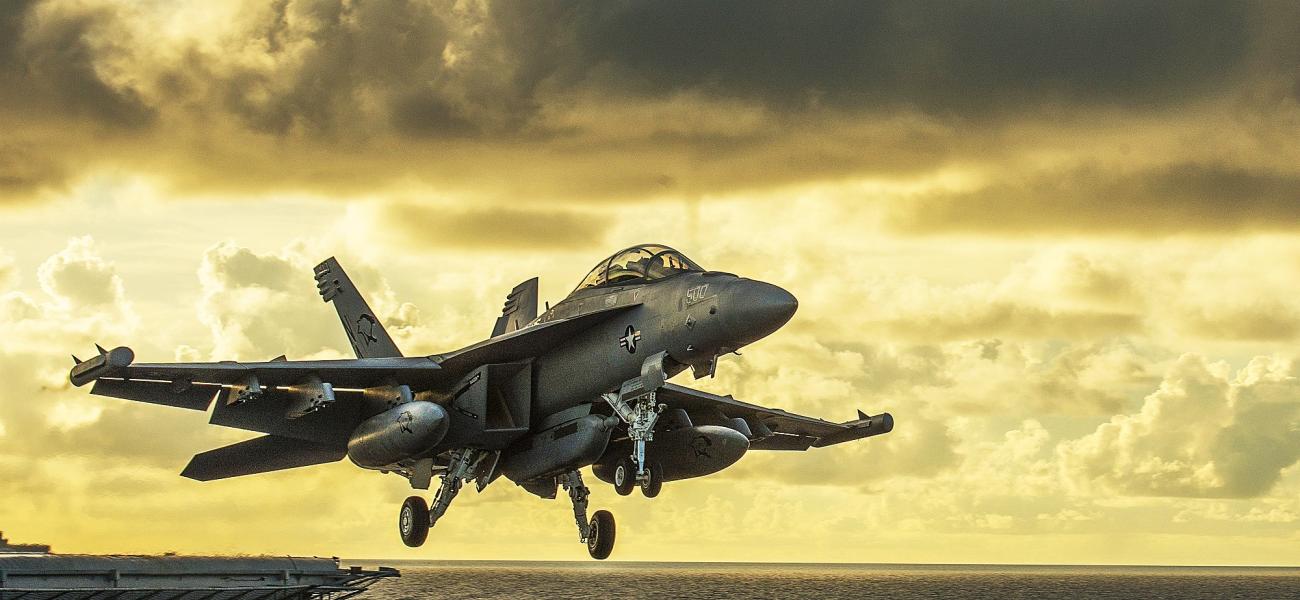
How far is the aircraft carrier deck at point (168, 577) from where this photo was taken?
34906mm

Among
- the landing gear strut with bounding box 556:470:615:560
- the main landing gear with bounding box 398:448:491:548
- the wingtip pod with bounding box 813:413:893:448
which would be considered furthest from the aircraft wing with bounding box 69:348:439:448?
the wingtip pod with bounding box 813:413:893:448

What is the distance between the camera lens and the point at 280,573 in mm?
→ 41750

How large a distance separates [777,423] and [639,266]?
12.3 metres

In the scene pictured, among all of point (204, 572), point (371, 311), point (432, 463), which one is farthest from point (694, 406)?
point (204, 572)

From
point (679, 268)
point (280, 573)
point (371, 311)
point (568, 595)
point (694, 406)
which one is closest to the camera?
point (679, 268)

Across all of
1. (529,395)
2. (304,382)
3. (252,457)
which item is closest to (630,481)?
(529,395)

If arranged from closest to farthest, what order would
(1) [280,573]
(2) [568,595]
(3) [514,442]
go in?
(3) [514,442], (1) [280,573], (2) [568,595]

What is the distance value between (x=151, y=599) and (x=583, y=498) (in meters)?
16.0

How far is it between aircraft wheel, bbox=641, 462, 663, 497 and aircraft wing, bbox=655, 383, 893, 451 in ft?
10.2

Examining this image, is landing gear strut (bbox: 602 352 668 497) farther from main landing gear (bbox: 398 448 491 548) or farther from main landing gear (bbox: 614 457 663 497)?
main landing gear (bbox: 398 448 491 548)

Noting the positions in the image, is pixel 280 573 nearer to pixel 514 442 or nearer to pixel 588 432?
pixel 514 442

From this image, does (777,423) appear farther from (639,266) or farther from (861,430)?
(639,266)

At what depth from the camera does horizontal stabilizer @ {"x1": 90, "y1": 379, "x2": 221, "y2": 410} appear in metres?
29.7

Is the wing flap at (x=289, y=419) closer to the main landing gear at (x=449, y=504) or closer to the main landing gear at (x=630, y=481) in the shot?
the main landing gear at (x=449, y=504)
